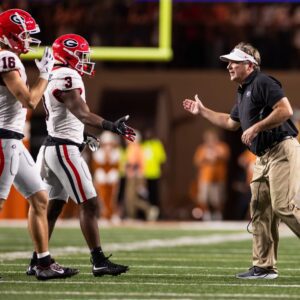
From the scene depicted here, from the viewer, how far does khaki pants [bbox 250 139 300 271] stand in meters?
6.94

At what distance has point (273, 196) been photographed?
700 cm

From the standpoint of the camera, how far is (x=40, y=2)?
54.2 feet

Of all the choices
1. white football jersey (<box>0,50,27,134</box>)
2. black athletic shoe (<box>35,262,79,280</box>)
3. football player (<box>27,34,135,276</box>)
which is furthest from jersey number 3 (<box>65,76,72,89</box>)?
black athletic shoe (<box>35,262,79,280</box>)

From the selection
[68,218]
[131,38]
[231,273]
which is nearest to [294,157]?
[231,273]

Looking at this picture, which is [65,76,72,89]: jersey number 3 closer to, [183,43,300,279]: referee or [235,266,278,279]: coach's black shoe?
[183,43,300,279]: referee

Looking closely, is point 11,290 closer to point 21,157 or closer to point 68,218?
point 21,157

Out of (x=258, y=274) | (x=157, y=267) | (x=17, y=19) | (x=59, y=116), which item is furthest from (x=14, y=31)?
(x=258, y=274)

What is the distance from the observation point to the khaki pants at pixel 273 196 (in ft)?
22.8

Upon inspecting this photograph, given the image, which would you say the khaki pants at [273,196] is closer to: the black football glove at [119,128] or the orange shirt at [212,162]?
the black football glove at [119,128]

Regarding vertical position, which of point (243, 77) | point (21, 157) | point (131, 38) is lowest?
point (21, 157)

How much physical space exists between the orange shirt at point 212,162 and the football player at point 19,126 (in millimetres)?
9904

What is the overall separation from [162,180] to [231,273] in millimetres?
10489

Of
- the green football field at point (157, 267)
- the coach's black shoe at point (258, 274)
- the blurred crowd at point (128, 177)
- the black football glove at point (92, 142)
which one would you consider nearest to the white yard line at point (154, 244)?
the green football field at point (157, 267)

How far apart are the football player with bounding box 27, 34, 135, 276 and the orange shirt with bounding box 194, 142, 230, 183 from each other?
9.46m
